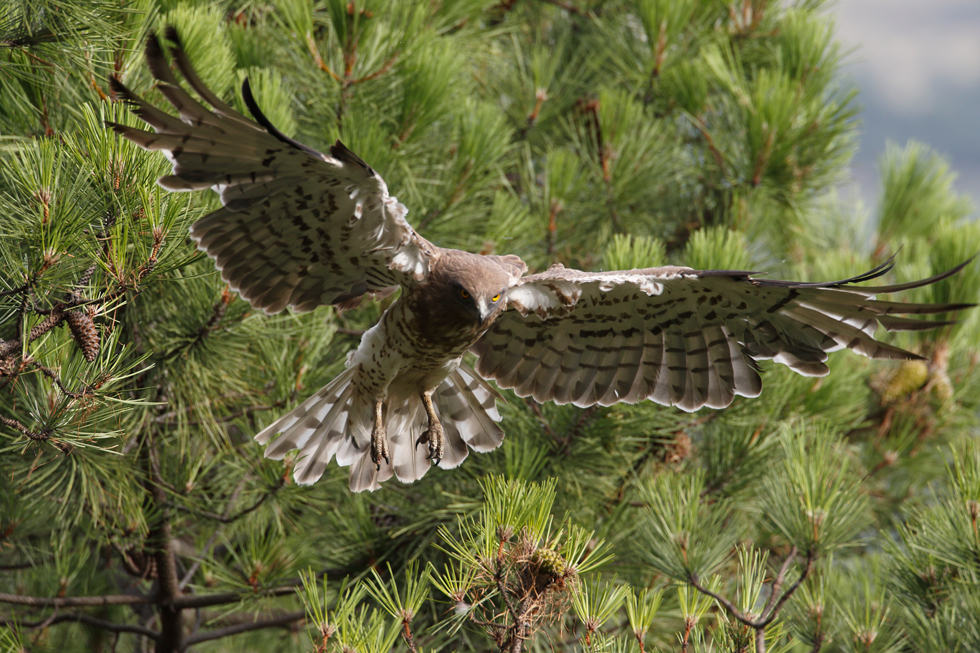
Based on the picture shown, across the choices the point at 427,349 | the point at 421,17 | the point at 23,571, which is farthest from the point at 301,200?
the point at 23,571

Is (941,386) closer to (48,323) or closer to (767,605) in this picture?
(767,605)

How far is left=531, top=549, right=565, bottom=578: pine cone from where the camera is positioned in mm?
2008

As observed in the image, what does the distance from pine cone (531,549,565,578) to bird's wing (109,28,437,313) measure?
1.20 metres

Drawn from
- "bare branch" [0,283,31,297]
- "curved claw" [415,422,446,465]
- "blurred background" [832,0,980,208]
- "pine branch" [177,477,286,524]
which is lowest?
"blurred background" [832,0,980,208]

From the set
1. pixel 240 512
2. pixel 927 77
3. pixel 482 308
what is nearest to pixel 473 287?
pixel 482 308

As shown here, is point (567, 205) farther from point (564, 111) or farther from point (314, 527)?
point (314, 527)

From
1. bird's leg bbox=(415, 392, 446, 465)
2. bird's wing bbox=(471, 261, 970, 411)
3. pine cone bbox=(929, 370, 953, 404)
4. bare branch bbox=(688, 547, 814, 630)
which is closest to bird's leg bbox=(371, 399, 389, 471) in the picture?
bird's leg bbox=(415, 392, 446, 465)

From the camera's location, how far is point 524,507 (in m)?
2.07

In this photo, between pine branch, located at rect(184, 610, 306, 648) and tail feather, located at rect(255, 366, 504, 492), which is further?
pine branch, located at rect(184, 610, 306, 648)

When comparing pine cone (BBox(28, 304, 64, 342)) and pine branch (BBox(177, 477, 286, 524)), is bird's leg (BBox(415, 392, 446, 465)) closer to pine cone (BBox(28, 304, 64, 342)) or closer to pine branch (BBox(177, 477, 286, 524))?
pine branch (BBox(177, 477, 286, 524))

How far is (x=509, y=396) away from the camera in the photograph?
3891mm

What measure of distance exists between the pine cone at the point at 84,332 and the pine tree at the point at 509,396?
Result: 0.01 metres

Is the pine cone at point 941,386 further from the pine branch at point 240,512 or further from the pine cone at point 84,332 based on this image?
the pine cone at point 84,332

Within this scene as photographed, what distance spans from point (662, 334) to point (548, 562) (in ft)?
5.54
